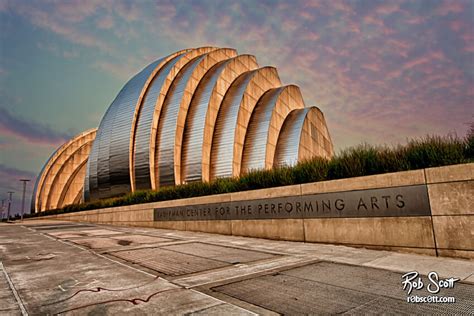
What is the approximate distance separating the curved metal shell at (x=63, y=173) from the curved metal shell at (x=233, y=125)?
40326 millimetres

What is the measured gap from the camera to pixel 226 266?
6.06 m

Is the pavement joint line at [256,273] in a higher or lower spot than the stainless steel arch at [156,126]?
lower

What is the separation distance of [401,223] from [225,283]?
16.5 feet

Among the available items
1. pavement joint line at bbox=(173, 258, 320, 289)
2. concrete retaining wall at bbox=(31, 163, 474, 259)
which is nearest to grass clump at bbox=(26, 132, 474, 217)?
concrete retaining wall at bbox=(31, 163, 474, 259)

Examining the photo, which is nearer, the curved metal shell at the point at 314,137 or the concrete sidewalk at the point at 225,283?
the concrete sidewalk at the point at 225,283

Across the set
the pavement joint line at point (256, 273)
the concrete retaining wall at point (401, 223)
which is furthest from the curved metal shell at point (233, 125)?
the pavement joint line at point (256, 273)

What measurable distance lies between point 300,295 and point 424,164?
574 centimetres

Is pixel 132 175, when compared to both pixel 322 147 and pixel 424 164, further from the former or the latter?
pixel 424 164

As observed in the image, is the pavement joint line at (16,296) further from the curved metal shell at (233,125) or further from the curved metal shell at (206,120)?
the curved metal shell at (233,125)

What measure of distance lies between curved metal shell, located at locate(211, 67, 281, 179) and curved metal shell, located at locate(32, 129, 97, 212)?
40.3 metres

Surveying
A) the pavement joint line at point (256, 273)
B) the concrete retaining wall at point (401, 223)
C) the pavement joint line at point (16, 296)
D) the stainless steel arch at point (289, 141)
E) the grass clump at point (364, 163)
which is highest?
the stainless steel arch at point (289, 141)

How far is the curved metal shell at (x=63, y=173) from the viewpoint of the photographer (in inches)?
2240

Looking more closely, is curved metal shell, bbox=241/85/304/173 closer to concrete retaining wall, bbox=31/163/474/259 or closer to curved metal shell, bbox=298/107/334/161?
curved metal shell, bbox=298/107/334/161

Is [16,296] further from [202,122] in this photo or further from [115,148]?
[115,148]
